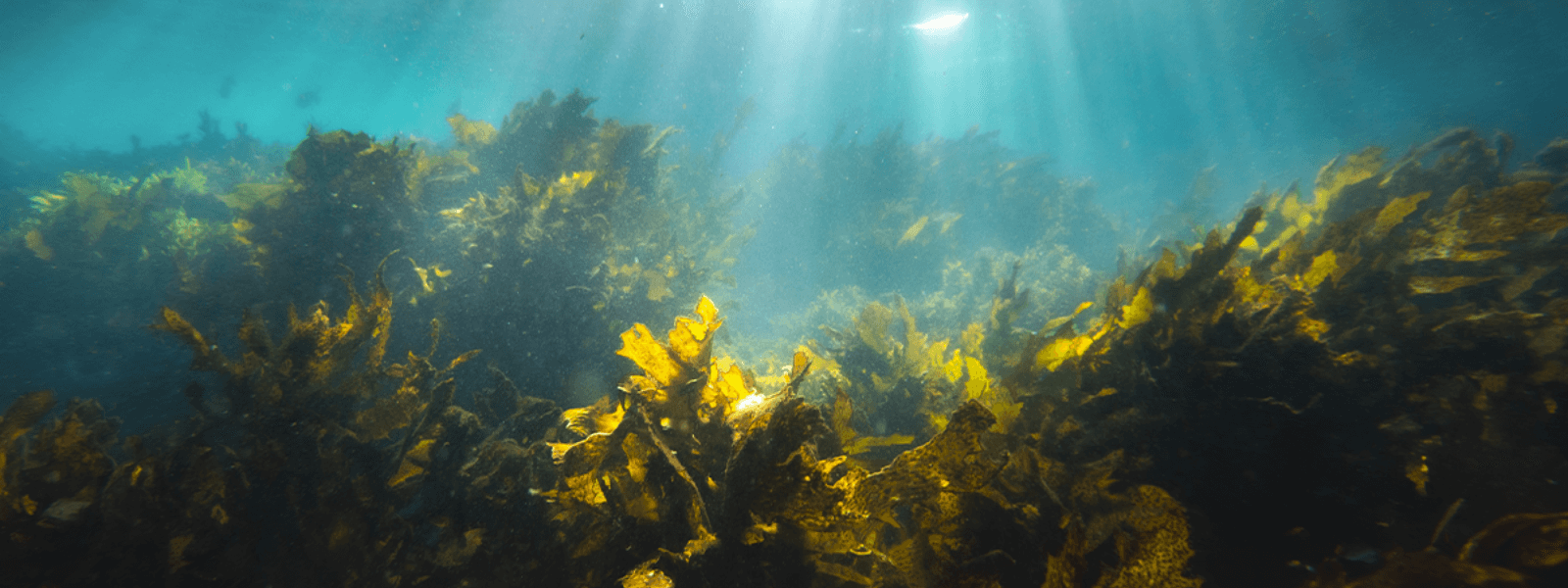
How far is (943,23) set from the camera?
63.5 feet

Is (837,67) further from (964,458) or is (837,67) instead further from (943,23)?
(964,458)

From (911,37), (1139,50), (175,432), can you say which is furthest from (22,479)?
(1139,50)

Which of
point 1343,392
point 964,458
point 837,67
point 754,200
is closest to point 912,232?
point 754,200

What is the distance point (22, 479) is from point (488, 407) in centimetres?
109

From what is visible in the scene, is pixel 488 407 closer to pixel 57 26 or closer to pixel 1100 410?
pixel 1100 410

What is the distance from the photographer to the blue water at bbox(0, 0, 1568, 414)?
1478cm

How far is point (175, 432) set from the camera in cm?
229

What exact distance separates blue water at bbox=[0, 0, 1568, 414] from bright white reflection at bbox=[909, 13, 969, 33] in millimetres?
258

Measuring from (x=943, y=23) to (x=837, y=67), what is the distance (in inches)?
193

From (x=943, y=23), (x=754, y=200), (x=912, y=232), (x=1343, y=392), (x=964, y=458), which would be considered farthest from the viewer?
(x=943, y=23)

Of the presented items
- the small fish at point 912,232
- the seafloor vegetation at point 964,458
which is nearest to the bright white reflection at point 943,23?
the small fish at point 912,232

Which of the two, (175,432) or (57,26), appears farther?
(57,26)

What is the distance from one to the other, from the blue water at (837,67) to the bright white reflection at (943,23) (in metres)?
0.26

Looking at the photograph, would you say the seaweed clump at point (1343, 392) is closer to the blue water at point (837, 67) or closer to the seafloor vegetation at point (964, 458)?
the seafloor vegetation at point (964, 458)
